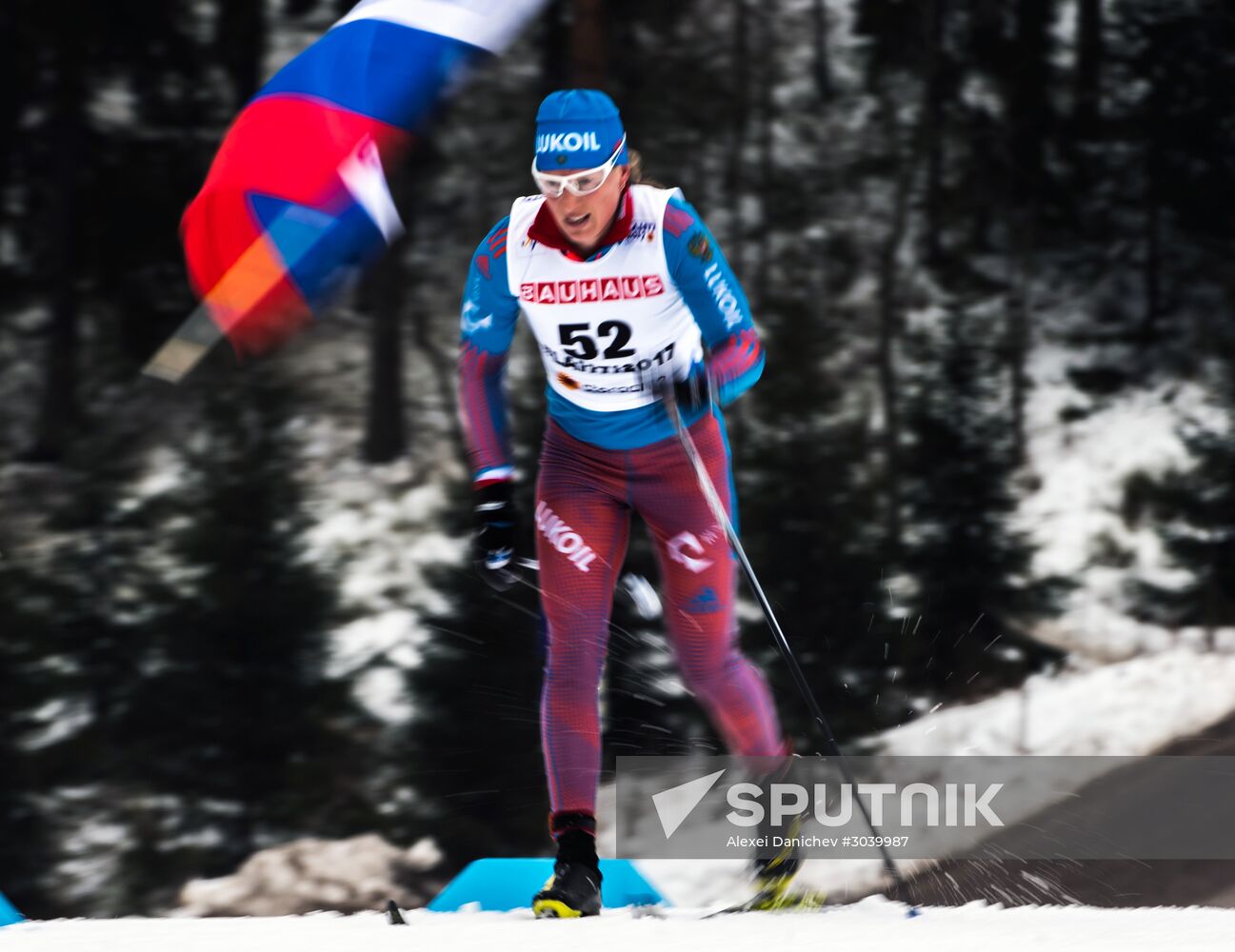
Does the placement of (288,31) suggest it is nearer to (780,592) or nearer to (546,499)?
(780,592)

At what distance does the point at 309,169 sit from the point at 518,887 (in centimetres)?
162

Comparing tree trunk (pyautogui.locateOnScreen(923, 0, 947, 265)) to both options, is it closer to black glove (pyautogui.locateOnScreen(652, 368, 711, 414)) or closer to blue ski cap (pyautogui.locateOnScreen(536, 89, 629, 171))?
black glove (pyautogui.locateOnScreen(652, 368, 711, 414))

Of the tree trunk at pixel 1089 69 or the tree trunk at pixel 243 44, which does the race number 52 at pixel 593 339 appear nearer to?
the tree trunk at pixel 243 44

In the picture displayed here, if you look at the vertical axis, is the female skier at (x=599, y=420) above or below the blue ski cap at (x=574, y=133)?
below

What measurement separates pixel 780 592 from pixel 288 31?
3010 millimetres

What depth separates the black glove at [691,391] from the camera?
2.41 metres

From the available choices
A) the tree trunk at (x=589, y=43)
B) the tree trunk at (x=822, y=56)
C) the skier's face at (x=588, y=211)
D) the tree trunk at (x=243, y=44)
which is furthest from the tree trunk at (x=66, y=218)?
the skier's face at (x=588, y=211)

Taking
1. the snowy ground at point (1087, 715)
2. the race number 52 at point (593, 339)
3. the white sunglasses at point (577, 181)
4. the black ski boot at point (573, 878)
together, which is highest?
the white sunglasses at point (577, 181)

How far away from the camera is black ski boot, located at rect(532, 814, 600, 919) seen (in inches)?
92.0

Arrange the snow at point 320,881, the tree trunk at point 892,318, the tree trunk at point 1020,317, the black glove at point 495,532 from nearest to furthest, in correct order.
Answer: the black glove at point 495,532 < the snow at point 320,881 < the tree trunk at point 892,318 < the tree trunk at point 1020,317

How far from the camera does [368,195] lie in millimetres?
2676

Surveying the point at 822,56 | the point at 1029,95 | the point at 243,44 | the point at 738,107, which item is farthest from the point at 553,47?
the point at 1029,95

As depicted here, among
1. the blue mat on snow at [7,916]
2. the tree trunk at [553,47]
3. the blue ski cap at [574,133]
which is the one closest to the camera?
the blue ski cap at [574,133]

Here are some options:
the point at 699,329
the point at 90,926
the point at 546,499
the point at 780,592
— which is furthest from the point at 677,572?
the point at 780,592
